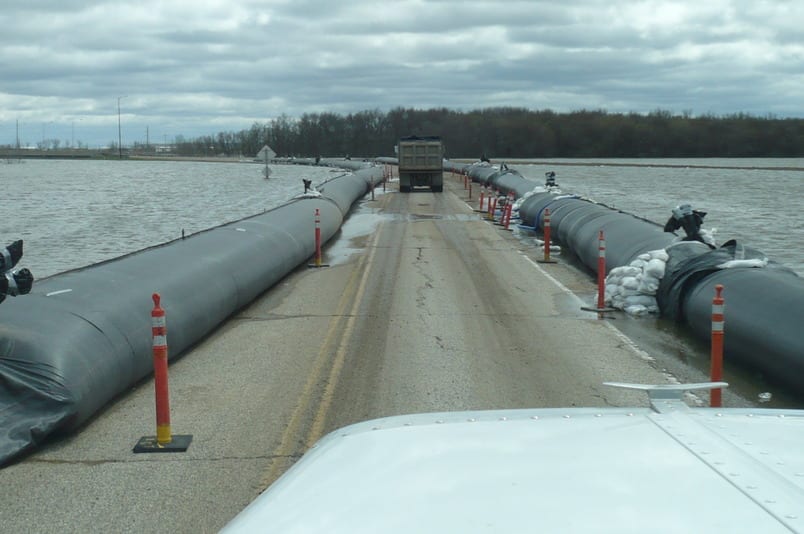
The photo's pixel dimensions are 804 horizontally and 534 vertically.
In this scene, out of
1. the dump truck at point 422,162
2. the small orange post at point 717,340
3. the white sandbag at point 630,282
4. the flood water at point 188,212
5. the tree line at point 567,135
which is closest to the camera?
the small orange post at point 717,340

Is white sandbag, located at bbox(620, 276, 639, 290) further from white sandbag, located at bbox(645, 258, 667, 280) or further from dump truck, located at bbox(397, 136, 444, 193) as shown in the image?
dump truck, located at bbox(397, 136, 444, 193)

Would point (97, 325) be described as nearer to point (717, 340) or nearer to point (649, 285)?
point (717, 340)

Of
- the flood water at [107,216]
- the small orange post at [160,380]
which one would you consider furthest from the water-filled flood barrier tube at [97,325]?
the flood water at [107,216]

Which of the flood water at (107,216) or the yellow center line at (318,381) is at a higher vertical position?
the yellow center line at (318,381)

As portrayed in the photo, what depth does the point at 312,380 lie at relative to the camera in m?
10.3

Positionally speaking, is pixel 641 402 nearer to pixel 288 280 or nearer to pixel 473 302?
pixel 473 302

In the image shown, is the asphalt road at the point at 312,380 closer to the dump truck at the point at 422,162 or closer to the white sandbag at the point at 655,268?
the white sandbag at the point at 655,268

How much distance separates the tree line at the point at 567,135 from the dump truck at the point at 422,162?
108 m

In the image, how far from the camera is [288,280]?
60.9 feet

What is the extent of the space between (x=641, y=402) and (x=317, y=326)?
5.76 metres

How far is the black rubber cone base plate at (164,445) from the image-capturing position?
7.91m

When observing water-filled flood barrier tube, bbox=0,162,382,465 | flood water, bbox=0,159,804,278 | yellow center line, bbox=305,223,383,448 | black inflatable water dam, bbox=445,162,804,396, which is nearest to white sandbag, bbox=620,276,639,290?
black inflatable water dam, bbox=445,162,804,396

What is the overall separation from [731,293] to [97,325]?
24.3 ft

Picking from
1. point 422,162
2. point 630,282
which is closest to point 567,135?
point 422,162
